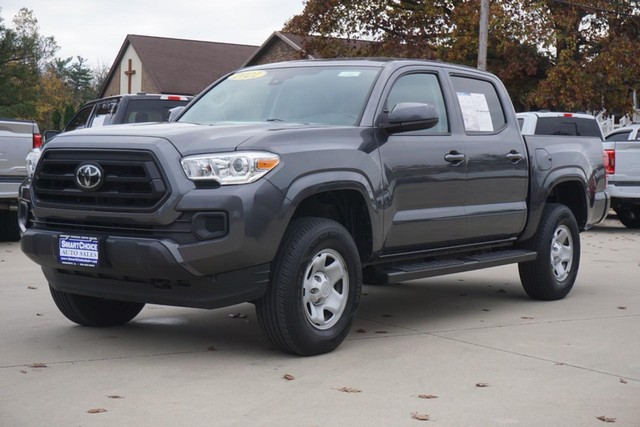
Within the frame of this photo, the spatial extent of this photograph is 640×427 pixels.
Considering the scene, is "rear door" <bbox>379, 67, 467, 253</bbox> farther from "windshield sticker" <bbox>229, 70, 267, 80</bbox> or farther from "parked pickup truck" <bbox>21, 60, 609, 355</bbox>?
"windshield sticker" <bbox>229, 70, 267, 80</bbox>

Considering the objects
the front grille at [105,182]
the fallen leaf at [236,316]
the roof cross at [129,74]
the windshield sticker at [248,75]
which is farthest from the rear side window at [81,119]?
the roof cross at [129,74]

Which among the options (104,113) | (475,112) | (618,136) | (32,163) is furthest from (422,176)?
(618,136)

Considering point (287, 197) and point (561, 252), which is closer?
point (287, 197)

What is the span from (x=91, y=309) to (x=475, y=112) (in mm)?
3405

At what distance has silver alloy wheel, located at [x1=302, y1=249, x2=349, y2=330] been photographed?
21.9 ft

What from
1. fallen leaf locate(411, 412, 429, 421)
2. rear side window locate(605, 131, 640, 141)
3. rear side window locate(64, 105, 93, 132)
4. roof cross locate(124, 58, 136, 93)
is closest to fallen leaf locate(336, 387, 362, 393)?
fallen leaf locate(411, 412, 429, 421)

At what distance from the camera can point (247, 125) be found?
6969 mm

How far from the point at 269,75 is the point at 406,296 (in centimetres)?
272

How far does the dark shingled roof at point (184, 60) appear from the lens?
2378 inches

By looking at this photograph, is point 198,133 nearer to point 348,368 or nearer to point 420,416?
point 348,368

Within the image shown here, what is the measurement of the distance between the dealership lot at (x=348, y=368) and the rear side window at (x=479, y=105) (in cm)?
153

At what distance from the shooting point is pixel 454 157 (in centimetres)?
802

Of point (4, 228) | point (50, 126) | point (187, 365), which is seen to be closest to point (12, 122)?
point (4, 228)

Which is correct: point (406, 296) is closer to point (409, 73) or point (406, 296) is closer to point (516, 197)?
point (516, 197)
